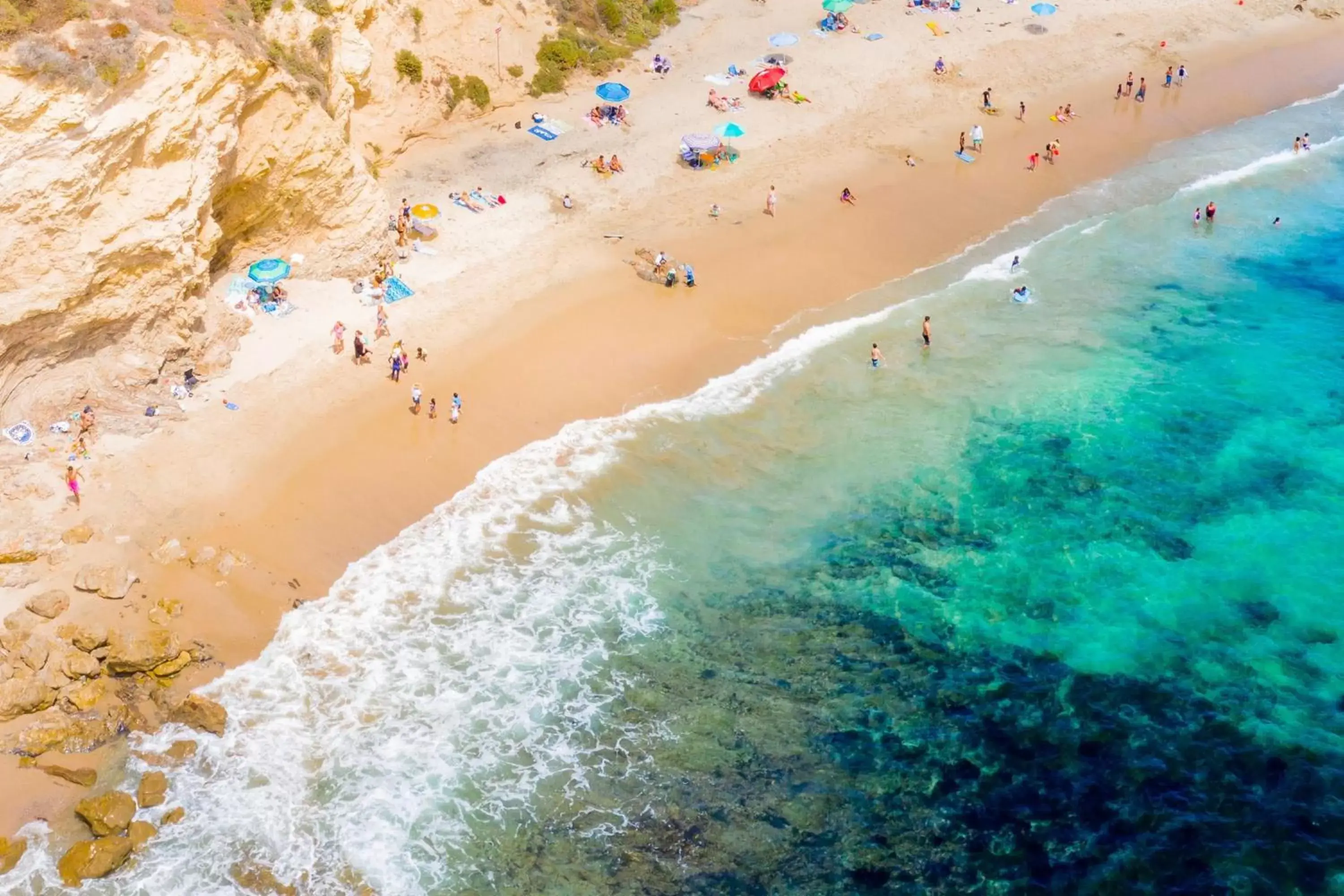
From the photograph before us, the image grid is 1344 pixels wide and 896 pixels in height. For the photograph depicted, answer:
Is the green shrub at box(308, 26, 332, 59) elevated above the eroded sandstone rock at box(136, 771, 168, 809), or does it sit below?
above

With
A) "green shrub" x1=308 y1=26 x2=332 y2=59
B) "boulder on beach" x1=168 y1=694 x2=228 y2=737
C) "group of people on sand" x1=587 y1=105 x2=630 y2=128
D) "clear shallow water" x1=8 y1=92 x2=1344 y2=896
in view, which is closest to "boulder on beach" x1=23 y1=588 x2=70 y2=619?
"boulder on beach" x1=168 y1=694 x2=228 y2=737

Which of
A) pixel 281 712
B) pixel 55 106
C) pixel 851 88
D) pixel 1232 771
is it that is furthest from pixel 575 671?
pixel 851 88

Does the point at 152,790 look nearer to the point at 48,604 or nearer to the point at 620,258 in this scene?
the point at 48,604

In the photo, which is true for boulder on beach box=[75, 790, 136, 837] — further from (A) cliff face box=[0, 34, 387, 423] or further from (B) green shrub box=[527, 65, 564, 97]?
(B) green shrub box=[527, 65, 564, 97]

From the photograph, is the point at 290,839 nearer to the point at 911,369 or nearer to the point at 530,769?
the point at 530,769

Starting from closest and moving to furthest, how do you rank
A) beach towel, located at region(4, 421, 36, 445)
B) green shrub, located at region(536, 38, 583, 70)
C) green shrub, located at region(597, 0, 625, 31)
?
beach towel, located at region(4, 421, 36, 445) → green shrub, located at region(536, 38, 583, 70) → green shrub, located at region(597, 0, 625, 31)

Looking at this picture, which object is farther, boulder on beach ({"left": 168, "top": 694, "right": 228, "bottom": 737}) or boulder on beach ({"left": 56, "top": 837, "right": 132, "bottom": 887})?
boulder on beach ({"left": 168, "top": 694, "right": 228, "bottom": 737})
